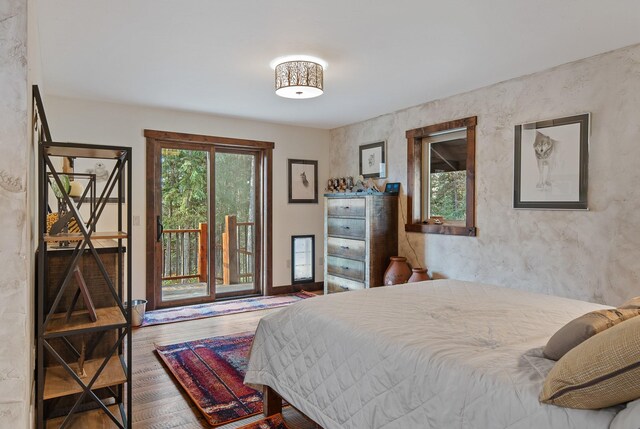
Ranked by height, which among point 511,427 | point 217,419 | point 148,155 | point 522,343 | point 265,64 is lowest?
point 217,419

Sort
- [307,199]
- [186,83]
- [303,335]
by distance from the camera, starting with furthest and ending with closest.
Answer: [307,199] → [186,83] → [303,335]

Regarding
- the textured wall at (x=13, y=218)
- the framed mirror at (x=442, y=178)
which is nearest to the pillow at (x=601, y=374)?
the textured wall at (x=13, y=218)

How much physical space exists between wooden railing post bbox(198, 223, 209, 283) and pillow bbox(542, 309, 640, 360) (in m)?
4.46

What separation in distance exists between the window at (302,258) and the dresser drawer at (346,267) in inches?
27.7

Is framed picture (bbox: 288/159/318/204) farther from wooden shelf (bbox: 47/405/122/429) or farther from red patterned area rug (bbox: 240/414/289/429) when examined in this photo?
wooden shelf (bbox: 47/405/122/429)

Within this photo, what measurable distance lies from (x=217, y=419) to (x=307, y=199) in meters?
3.95

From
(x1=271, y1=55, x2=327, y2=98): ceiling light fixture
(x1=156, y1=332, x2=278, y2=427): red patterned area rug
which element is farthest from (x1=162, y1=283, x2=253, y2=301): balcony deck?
(x1=271, y1=55, x2=327, y2=98): ceiling light fixture

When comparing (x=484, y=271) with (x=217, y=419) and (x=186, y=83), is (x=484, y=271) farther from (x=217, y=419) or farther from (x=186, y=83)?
(x=186, y=83)

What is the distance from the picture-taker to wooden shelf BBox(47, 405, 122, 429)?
2.10 metres

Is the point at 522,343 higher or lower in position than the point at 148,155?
lower

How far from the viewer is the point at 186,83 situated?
150 inches

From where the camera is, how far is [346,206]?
5078 mm

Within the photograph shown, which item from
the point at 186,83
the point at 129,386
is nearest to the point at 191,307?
the point at 186,83

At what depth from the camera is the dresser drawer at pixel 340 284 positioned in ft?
16.0
